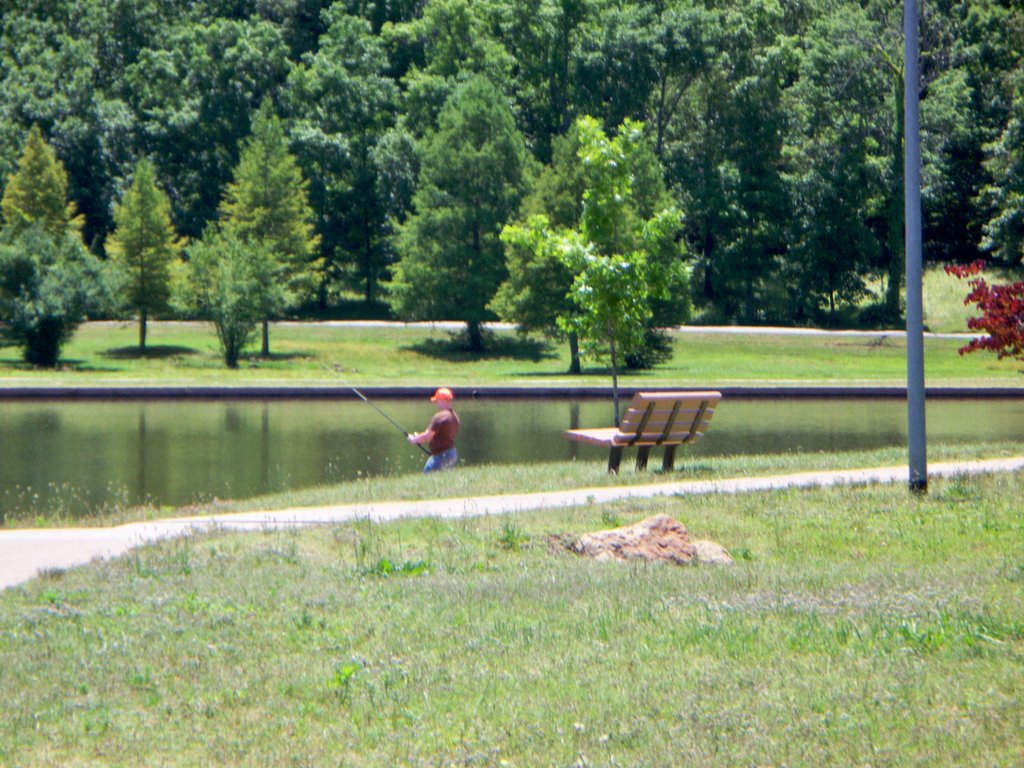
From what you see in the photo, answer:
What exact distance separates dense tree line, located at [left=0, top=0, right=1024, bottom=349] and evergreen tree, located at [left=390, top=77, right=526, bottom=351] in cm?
9

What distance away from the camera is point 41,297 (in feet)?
151

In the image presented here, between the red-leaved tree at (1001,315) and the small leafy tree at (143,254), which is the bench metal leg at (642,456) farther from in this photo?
the small leafy tree at (143,254)

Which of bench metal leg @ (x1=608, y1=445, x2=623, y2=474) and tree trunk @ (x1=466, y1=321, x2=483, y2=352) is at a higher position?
tree trunk @ (x1=466, y1=321, x2=483, y2=352)

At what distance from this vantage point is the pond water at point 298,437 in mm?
19859

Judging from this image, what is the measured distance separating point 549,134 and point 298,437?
42421mm

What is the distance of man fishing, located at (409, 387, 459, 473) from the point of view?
1706cm

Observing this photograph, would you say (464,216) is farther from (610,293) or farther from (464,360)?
(610,293)

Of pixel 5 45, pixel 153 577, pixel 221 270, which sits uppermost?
pixel 5 45

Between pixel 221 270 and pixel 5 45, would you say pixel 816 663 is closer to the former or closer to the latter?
pixel 221 270

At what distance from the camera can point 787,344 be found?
51.8 meters

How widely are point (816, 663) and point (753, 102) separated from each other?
188 feet

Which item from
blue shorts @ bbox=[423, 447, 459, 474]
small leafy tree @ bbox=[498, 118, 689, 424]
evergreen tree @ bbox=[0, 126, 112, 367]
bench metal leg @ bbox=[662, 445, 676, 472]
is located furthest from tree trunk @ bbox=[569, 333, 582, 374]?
bench metal leg @ bbox=[662, 445, 676, 472]

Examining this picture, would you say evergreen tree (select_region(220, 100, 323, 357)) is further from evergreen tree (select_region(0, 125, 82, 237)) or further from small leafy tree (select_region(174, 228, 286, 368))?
evergreen tree (select_region(0, 125, 82, 237))

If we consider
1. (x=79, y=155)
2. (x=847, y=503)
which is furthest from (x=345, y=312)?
(x=847, y=503)
